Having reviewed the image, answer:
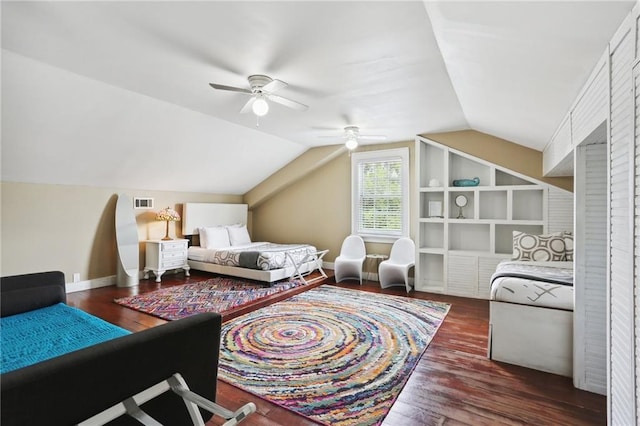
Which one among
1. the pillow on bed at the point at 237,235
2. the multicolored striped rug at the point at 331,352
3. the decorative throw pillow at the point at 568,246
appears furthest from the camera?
the pillow on bed at the point at 237,235

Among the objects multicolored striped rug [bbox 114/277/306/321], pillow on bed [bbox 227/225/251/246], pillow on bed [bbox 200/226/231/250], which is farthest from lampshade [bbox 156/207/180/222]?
multicolored striped rug [bbox 114/277/306/321]

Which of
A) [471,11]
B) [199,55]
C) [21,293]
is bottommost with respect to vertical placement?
[21,293]

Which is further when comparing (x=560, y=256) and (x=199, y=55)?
(x=560, y=256)

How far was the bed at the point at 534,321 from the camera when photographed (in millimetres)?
2592

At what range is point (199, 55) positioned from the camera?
266 cm

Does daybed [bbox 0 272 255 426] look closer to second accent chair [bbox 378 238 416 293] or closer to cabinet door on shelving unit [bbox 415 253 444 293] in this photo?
second accent chair [bbox 378 238 416 293]

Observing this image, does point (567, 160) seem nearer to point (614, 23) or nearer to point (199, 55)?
point (614, 23)

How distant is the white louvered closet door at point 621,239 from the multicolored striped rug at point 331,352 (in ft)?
4.11

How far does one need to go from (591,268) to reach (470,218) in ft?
9.39

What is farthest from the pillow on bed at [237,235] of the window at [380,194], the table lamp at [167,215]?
the window at [380,194]

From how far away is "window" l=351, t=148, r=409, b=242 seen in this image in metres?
5.83

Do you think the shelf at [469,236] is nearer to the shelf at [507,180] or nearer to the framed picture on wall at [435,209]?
the framed picture on wall at [435,209]

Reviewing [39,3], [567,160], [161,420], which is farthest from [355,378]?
[39,3]

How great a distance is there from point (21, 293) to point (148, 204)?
3527 millimetres
